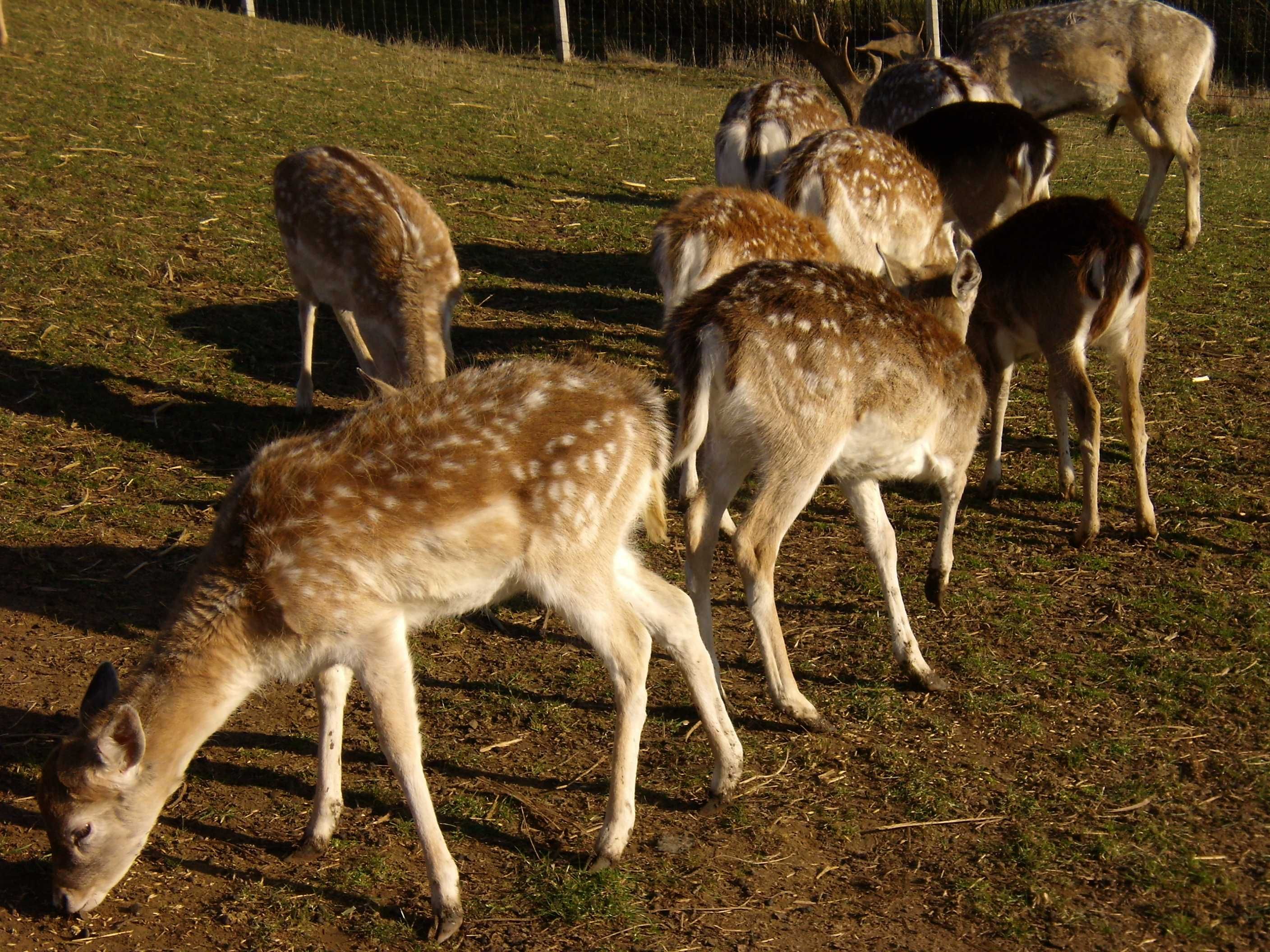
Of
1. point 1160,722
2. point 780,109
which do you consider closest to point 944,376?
point 1160,722

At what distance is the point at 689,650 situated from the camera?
4.20 m

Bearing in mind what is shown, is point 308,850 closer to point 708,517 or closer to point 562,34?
point 708,517

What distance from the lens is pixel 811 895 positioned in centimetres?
385

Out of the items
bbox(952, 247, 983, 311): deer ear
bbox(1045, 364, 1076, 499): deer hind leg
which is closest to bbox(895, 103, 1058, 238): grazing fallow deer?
bbox(1045, 364, 1076, 499): deer hind leg

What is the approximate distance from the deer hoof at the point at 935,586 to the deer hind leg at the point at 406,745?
2590mm

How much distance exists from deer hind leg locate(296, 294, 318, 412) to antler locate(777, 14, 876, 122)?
20.7 ft

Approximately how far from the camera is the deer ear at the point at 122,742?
3.47 meters

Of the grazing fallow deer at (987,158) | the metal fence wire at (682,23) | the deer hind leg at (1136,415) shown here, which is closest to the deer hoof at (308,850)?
the deer hind leg at (1136,415)

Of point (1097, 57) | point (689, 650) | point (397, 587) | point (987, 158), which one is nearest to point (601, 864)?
point (689, 650)

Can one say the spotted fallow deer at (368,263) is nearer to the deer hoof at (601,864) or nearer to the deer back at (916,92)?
the deer hoof at (601,864)

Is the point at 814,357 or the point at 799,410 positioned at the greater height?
the point at 814,357

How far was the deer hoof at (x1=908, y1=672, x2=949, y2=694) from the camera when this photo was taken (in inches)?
194

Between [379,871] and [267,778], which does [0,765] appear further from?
[379,871]

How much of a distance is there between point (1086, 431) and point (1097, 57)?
681cm
